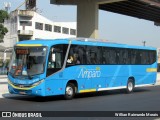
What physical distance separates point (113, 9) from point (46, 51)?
2656 centimetres

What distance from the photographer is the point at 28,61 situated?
18.2 metres

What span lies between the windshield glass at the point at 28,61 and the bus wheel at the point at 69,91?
2.00 meters

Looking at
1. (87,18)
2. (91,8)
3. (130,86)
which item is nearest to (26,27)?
(87,18)

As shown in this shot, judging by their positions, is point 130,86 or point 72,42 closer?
point 72,42

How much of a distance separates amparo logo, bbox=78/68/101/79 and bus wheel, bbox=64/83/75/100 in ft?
2.49

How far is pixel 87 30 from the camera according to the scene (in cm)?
3775

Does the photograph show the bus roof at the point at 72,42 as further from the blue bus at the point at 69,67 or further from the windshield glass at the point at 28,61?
the windshield glass at the point at 28,61

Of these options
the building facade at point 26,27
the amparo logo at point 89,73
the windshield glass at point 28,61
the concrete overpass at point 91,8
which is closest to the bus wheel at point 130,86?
the amparo logo at point 89,73

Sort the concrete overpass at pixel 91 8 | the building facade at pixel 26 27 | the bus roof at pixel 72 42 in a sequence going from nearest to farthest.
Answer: the bus roof at pixel 72 42, the concrete overpass at pixel 91 8, the building facade at pixel 26 27

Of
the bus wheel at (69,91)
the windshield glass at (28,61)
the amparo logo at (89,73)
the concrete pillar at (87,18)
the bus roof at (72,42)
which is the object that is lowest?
the bus wheel at (69,91)

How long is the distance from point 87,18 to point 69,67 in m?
18.8

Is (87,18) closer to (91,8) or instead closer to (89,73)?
(91,8)

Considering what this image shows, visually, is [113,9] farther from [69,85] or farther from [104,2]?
[69,85]

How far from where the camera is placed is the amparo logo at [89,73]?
20266 mm
